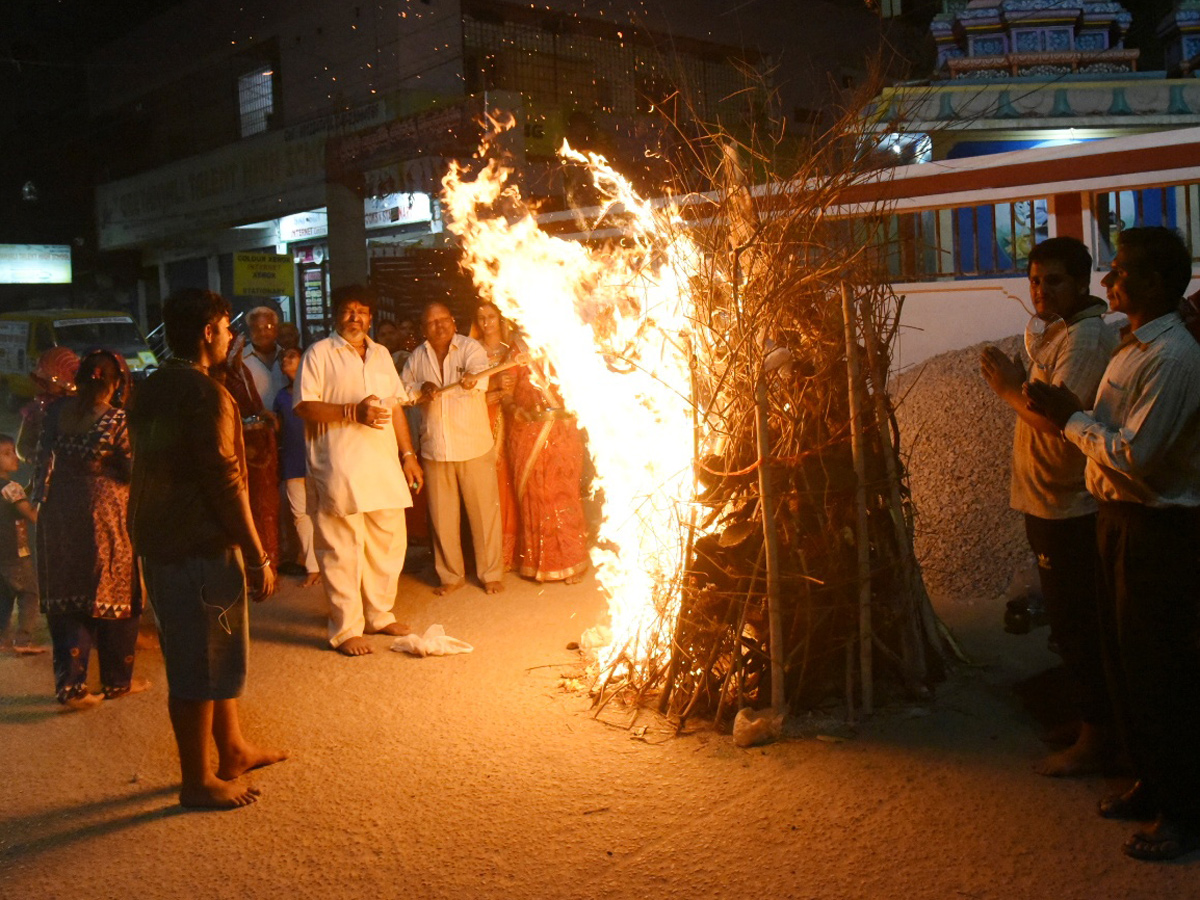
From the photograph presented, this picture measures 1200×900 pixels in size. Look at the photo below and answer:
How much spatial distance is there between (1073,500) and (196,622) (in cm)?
347

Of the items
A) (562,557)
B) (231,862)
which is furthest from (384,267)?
(231,862)

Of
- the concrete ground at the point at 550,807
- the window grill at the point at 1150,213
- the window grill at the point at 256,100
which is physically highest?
the window grill at the point at 256,100

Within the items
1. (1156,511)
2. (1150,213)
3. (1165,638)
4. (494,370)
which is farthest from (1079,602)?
(1150,213)

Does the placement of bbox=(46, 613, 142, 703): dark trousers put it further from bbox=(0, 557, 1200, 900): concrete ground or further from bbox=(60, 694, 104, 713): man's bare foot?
bbox=(0, 557, 1200, 900): concrete ground

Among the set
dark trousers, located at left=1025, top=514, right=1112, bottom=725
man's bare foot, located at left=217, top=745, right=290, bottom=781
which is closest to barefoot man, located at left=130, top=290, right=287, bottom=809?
man's bare foot, located at left=217, top=745, right=290, bottom=781

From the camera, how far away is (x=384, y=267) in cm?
1362

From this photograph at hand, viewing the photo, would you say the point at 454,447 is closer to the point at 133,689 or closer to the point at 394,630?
the point at 394,630

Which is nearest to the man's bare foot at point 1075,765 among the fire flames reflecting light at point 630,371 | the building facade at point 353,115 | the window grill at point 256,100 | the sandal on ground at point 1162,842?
the sandal on ground at point 1162,842

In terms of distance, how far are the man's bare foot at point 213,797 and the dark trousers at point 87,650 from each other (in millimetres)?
1773

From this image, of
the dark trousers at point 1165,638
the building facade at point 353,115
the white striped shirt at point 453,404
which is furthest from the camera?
the building facade at point 353,115

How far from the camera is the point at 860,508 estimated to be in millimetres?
4598

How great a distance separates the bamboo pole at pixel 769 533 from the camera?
4.50 meters

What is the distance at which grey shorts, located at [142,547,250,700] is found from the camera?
427 cm

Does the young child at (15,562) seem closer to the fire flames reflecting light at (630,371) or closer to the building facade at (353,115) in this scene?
the fire flames reflecting light at (630,371)
